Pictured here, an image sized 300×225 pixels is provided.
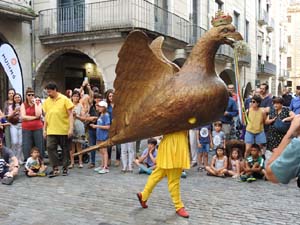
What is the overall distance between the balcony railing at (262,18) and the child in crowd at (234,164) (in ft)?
71.2

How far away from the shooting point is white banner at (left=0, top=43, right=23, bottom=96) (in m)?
8.77

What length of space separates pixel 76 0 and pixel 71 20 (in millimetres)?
718

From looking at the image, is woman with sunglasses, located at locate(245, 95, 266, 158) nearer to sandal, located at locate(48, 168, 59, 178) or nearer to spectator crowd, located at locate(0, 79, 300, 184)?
spectator crowd, located at locate(0, 79, 300, 184)

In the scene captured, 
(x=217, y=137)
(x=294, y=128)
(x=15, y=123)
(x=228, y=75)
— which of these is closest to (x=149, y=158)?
(x=217, y=137)

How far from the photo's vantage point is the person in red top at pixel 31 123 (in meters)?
7.97

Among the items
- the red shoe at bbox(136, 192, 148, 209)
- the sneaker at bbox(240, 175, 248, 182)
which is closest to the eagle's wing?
the red shoe at bbox(136, 192, 148, 209)

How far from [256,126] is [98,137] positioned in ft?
9.93

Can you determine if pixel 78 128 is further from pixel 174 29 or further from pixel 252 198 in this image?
pixel 174 29

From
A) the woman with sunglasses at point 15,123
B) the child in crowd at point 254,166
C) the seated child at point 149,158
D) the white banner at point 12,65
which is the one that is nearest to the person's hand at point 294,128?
the child in crowd at point 254,166

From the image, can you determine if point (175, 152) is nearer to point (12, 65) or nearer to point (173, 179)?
point (173, 179)

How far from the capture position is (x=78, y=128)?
8.56 meters

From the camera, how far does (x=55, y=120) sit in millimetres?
7422

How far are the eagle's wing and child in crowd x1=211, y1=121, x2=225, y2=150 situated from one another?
3.95 metres

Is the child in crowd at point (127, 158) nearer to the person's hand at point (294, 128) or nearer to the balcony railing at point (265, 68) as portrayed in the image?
Result: the person's hand at point (294, 128)
